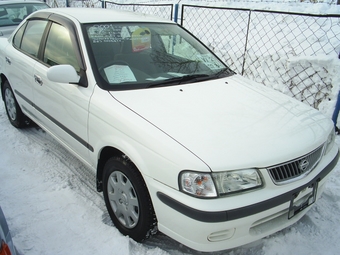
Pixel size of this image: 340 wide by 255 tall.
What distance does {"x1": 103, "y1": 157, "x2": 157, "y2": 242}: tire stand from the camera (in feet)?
6.77

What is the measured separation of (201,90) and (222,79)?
42 centimetres

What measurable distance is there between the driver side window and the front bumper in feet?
4.87

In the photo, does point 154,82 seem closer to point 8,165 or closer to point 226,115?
point 226,115

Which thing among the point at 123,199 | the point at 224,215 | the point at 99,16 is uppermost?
the point at 99,16

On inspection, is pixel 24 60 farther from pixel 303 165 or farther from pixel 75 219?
pixel 303 165

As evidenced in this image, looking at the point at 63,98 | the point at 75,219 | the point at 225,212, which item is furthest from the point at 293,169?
the point at 63,98

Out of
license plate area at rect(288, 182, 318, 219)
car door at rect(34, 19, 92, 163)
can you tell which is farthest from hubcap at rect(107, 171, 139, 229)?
license plate area at rect(288, 182, 318, 219)

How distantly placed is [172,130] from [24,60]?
236cm

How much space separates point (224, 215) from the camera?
175 centimetres

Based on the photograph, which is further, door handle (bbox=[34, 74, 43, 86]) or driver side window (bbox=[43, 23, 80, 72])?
door handle (bbox=[34, 74, 43, 86])

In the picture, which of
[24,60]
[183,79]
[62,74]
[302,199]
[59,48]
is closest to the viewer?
[302,199]

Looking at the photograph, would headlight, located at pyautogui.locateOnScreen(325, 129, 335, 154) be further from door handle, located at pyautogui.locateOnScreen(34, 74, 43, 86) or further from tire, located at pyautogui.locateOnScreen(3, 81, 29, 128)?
tire, located at pyautogui.locateOnScreen(3, 81, 29, 128)

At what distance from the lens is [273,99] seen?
2668 millimetres

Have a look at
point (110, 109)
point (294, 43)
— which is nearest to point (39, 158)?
point (110, 109)
